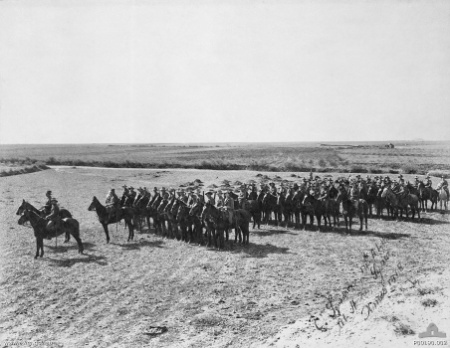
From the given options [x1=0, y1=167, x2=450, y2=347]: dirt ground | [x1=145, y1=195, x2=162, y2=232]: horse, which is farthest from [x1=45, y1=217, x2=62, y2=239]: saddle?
[x1=145, y1=195, x2=162, y2=232]: horse

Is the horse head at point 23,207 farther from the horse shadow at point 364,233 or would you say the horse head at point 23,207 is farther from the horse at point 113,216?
the horse shadow at point 364,233

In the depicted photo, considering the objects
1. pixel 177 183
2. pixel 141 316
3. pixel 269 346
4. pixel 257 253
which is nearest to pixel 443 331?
pixel 269 346

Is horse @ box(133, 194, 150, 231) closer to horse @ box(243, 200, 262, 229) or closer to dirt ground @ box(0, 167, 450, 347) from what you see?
dirt ground @ box(0, 167, 450, 347)

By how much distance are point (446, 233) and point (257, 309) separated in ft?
37.8

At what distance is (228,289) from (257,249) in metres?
4.29

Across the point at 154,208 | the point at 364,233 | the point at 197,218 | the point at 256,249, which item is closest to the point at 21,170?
the point at 154,208

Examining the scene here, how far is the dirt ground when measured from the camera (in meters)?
8.33

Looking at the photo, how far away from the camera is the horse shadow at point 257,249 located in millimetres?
14482

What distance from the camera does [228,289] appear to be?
1108 centimetres

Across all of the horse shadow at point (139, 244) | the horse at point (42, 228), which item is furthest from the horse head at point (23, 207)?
the horse shadow at point (139, 244)

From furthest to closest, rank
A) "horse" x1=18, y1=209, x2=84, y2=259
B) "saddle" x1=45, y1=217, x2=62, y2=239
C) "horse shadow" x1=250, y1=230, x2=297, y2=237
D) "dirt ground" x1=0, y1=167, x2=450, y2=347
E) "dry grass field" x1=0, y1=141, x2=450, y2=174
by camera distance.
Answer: "dry grass field" x1=0, y1=141, x2=450, y2=174
"horse shadow" x1=250, y1=230, x2=297, y2=237
"saddle" x1=45, y1=217, x2=62, y2=239
"horse" x1=18, y1=209, x2=84, y2=259
"dirt ground" x1=0, y1=167, x2=450, y2=347

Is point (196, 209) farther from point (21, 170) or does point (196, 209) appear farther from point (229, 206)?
point (21, 170)

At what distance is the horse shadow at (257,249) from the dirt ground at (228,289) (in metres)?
0.04

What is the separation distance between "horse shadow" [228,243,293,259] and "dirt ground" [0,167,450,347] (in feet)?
0.13
